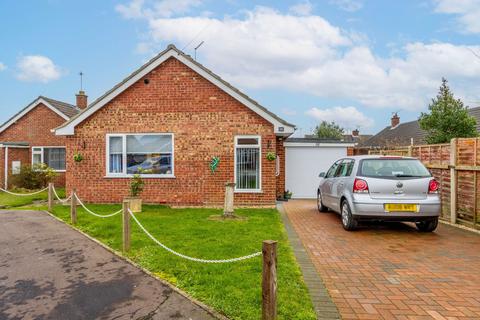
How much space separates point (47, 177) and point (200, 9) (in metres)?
13.4

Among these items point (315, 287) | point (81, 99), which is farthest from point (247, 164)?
point (81, 99)

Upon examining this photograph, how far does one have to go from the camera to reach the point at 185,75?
1221 cm

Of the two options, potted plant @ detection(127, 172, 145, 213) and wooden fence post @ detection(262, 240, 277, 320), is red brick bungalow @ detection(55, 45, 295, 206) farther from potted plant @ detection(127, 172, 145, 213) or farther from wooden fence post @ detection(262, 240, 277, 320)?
wooden fence post @ detection(262, 240, 277, 320)

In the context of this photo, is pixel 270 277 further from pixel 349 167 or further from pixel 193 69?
pixel 193 69

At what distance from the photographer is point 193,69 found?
39.8 ft

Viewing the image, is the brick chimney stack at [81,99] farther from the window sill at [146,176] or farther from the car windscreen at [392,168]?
the car windscreen at [392,168]

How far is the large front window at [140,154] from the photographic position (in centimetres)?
1234

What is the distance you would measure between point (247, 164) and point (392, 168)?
5.24 metres

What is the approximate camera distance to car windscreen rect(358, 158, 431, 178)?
759 cm

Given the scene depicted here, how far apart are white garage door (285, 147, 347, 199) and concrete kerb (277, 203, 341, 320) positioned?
931 cm

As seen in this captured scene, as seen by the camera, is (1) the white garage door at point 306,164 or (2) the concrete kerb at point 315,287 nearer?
(2) the concrete kerb at point 315,287

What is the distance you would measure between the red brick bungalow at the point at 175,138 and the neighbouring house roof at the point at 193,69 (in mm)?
32

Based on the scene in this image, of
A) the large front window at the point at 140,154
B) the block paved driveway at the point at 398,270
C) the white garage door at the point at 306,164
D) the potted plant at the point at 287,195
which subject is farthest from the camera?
the white garage door at the point at 306,164

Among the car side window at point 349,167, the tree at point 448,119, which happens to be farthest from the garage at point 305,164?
the car side window at point 349,167
